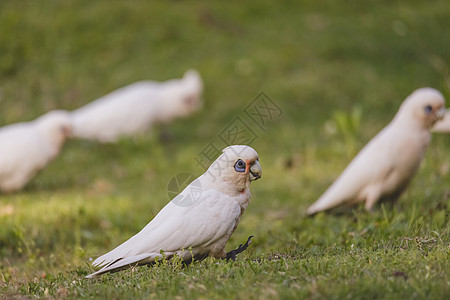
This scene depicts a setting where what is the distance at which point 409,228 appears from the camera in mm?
3779

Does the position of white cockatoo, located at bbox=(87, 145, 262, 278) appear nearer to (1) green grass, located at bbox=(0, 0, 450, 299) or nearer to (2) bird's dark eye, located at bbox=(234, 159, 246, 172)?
(2) bird's dark eye, located at bbox=(234, 159, 246, 172)

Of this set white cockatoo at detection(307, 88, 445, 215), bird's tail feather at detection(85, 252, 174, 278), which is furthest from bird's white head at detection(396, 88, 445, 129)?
bird's tail feather at detection(85, 252, 174, 278)

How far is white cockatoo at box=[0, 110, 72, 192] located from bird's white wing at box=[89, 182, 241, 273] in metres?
4.09

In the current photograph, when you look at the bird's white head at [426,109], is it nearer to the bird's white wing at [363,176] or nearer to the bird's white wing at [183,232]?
the bird's white wing at [363,176]

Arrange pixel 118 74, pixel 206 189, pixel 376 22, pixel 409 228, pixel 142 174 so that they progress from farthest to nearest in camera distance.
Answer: pixel 376 22, pixel 118 74, pixel 142 174, pixel 409 228, pixel 206 189

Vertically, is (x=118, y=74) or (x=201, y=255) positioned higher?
(x=118, y=74)

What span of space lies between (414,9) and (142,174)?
7.84 meters

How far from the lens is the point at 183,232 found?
3.08m

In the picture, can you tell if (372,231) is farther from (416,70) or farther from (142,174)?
(416,70)

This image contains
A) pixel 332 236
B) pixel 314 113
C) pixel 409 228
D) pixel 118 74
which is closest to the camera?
pixel 409 228

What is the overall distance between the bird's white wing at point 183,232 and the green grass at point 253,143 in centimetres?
12

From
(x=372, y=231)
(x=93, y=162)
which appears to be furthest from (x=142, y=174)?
(x=372, y=231)

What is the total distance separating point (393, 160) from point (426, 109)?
1.69ft

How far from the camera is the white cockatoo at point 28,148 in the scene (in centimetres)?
677
